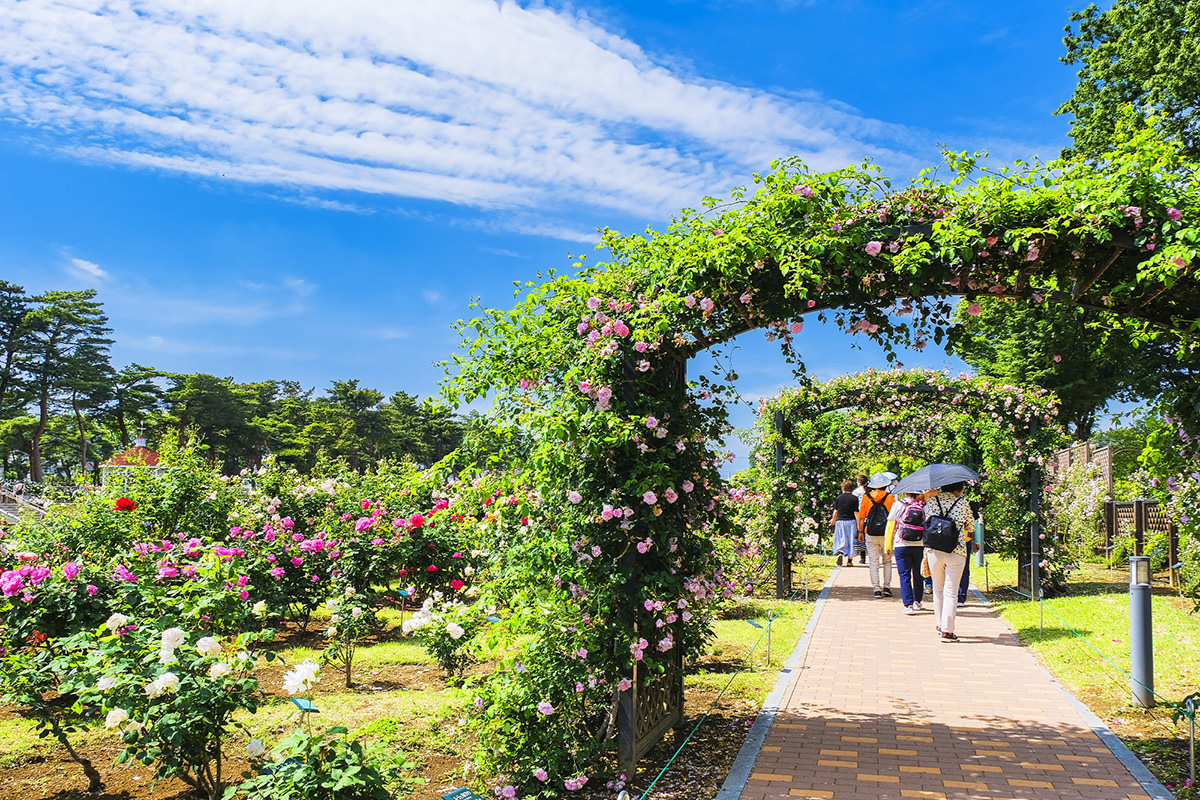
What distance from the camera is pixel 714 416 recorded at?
5004mm

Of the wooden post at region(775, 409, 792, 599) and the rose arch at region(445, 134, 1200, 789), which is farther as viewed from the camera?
the wooden post at region(775, 409, 792, 599)

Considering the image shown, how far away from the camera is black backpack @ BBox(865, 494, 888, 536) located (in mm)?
11656

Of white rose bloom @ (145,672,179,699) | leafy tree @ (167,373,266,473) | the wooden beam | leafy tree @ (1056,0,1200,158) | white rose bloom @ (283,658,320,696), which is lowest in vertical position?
white rose bloom @ (145,672,179,699)

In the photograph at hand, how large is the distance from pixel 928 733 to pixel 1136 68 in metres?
20.4

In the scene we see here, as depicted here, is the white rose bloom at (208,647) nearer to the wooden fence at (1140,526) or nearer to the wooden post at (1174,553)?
the wooden fence at (1140,526)

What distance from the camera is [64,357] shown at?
5578 centimetres

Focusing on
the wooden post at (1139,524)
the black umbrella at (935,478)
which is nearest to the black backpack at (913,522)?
the black umbrella at (935,478)

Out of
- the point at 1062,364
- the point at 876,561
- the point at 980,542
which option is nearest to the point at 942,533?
the point at 876,561

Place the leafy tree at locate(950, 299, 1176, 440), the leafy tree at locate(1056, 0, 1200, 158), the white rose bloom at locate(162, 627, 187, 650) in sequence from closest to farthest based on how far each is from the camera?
1. the white rose bloom at locate(162, 627, 187, 650)
2. the leafy tree at locate(1056, 0, 1200, 158)
3. the leafy tree at locate(950, 299, 1176, 440)

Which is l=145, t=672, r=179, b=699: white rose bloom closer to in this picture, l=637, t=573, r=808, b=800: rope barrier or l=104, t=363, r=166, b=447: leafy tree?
l=637, t=573, r=808, b=800: rope barrier

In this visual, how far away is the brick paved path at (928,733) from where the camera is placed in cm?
435

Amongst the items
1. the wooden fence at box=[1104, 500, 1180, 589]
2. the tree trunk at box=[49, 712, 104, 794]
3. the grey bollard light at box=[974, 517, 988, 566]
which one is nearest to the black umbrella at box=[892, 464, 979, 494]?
the wooden fence at box=[1104, 500, 1180, 589]

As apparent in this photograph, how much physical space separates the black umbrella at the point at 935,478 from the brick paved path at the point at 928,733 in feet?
5.19

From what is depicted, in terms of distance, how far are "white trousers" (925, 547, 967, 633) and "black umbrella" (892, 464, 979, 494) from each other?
0.69 metres
